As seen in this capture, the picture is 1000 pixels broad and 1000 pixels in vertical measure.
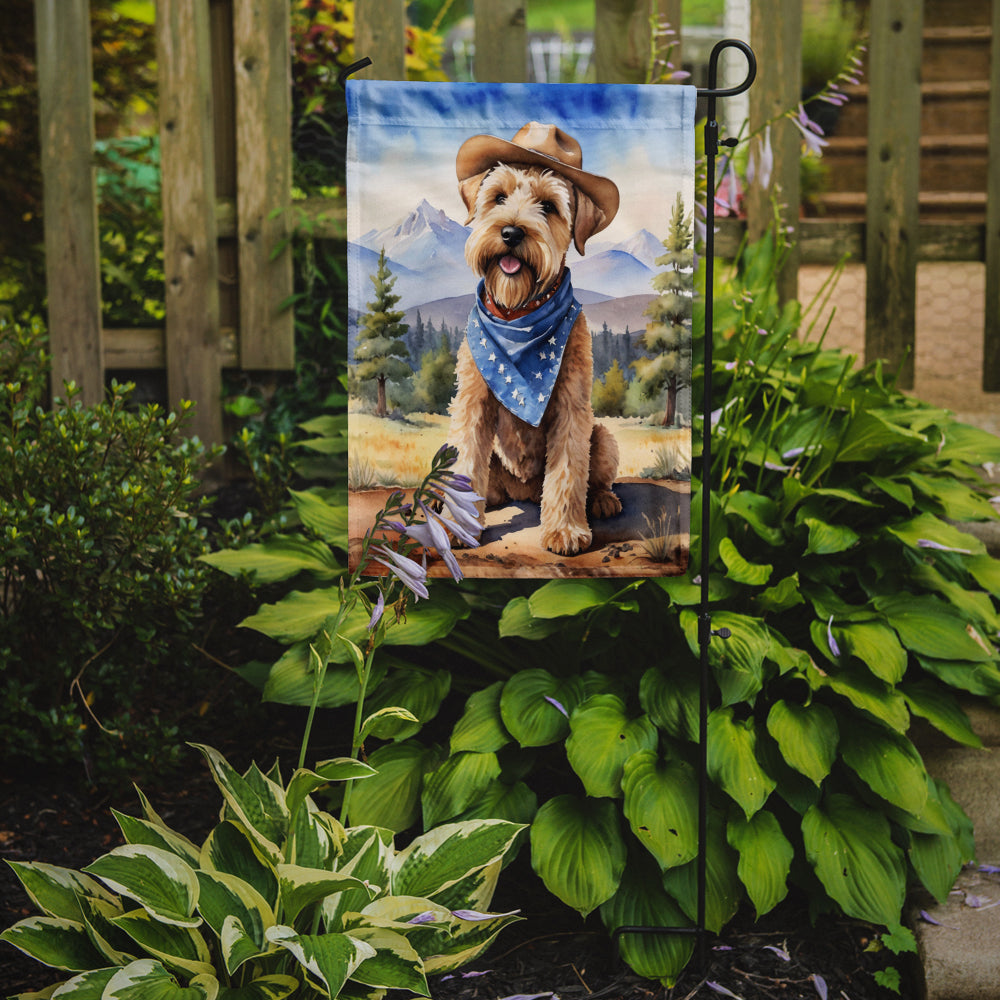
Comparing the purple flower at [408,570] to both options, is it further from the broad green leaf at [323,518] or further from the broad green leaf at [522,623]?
the broad green leaf at [323,518]

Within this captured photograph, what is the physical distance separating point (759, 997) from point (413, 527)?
3.59ft

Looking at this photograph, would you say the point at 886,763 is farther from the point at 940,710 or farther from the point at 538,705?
A: the point at 538,705

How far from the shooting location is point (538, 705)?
1.97 m

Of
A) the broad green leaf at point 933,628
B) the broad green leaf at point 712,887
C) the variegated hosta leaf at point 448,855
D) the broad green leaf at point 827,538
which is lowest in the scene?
the broad green leaf at point 712,887

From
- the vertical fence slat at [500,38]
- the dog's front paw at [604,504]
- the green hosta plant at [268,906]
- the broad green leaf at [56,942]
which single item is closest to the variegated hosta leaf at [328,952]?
the green hosta plant at [268,906]

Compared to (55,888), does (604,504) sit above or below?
above

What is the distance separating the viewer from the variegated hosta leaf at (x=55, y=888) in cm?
153

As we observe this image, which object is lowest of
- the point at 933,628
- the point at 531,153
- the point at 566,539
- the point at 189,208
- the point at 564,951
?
the point at 564,951

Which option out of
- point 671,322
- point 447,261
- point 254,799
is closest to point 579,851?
point 254,799

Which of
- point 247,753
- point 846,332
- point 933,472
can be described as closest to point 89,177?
point 247,753

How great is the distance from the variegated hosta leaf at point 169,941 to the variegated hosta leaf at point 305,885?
143 mm

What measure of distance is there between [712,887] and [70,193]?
2742 millimetres

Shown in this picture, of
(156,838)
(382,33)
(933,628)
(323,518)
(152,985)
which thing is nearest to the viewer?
(152,985)

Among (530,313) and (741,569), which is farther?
(741,569)
